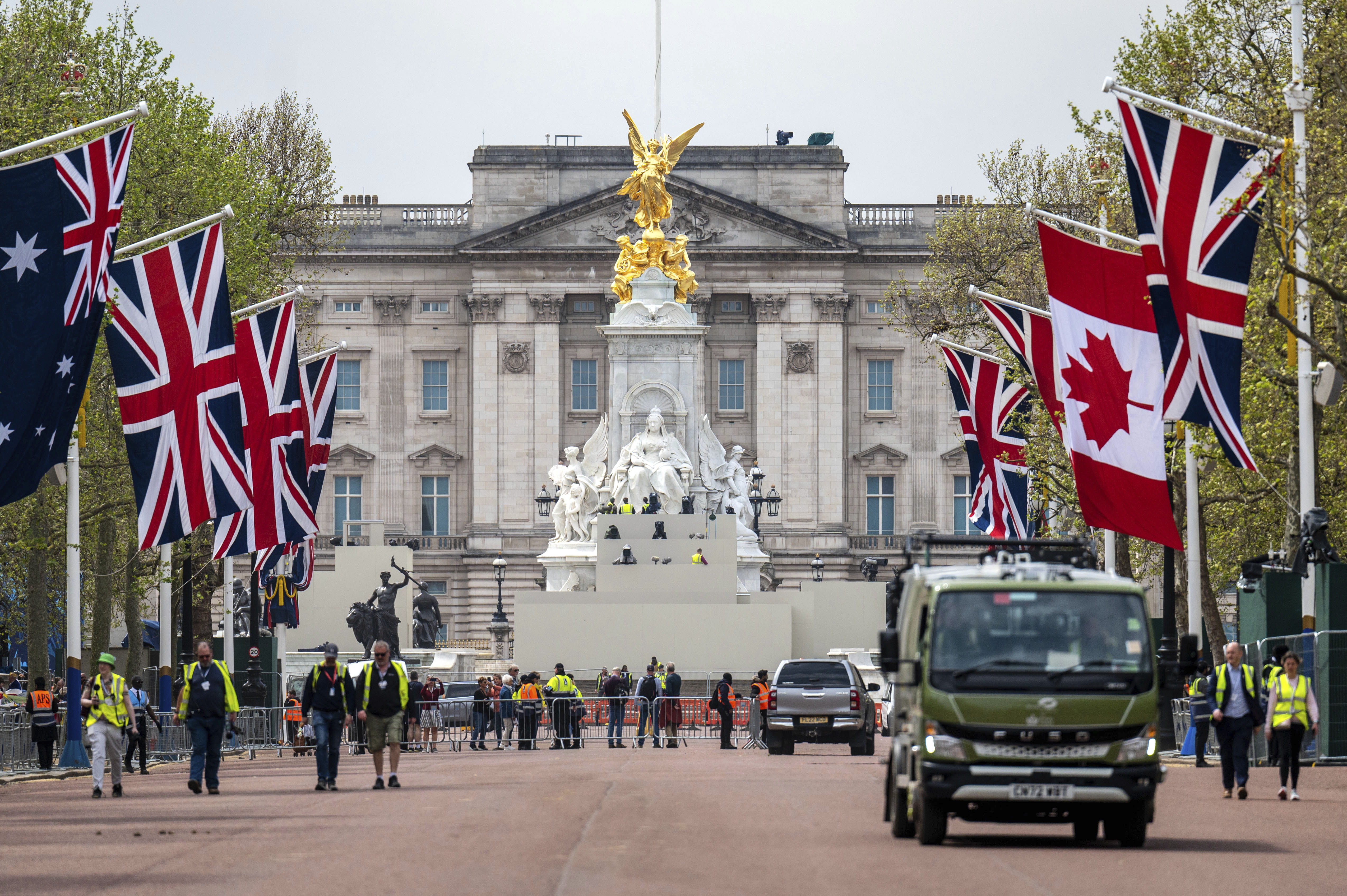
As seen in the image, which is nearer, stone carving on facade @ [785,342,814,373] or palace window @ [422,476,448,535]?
stone carving on facade @ [785,342,814,373]

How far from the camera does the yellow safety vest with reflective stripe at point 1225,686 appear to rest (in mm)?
23734

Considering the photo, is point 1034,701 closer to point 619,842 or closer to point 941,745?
point 941,745

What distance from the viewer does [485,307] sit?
323ft

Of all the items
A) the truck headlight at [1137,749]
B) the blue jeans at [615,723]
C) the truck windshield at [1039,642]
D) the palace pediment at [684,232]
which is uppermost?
the palace pediment at [684,232]

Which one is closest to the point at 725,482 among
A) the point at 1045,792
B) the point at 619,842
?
the point at 619,842

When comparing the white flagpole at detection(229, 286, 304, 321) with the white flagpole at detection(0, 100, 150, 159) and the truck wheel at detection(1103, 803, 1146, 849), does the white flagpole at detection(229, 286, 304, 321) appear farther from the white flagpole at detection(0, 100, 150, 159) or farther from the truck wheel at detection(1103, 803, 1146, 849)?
the truck wheel at detection(1103, 803, 1146, 849)

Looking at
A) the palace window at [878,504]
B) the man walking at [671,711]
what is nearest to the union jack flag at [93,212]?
the man walking at [671,711]

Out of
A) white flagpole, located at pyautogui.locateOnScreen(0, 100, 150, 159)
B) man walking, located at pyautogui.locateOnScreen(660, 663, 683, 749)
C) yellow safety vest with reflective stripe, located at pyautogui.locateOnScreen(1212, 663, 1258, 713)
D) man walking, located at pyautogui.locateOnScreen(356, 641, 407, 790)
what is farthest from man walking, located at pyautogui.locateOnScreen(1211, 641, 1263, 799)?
man walking, located at pyautogui.locateOnScreen(660, 663, 683, 749)

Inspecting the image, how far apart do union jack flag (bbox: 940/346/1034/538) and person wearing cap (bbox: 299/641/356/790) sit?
1433 centimetres

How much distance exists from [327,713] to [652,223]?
4460cm

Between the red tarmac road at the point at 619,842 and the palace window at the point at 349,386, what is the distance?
233 ft

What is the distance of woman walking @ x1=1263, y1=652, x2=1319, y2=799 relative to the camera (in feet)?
76.6

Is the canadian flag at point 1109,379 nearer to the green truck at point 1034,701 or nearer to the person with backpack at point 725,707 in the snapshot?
the green truck at point 1034,701

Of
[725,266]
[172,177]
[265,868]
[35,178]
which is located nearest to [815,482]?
[725,266]
